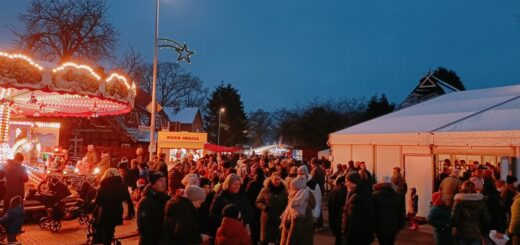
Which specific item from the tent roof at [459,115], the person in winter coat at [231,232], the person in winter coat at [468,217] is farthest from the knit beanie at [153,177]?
the tent roof at [459,115]

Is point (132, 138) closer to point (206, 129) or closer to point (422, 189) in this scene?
point (206, 129)

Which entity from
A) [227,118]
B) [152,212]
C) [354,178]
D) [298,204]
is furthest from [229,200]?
[227,118]

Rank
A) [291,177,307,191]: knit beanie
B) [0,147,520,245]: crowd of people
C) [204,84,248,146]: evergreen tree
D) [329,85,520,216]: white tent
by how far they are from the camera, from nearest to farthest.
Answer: [0,147,520,245]: crowd of people → [291,177,307,191]: knit beanie → [329,85,520,216]: white tent → [204,84,248,146]: evergreen tree

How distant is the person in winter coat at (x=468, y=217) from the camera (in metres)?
6.87

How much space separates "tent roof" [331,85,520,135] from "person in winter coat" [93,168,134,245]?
9.55 m

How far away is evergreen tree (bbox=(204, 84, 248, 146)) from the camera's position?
56594mm

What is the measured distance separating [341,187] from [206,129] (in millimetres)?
50929

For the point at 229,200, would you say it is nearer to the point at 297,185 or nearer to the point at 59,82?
the point at 297,185

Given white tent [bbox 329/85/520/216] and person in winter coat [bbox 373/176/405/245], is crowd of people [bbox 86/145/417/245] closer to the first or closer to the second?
person in winter coat [bbox 373/176/405/245]

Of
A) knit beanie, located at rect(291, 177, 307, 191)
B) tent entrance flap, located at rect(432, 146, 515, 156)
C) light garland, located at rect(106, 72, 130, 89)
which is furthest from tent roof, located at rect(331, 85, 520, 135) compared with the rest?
light garland, located at rect(106, 72, 130, 89)

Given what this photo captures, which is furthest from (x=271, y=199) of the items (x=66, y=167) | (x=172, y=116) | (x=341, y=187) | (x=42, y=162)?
(x=172, y=116)

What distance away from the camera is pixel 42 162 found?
→ 19.7 metres

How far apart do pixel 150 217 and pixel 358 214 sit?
3069 mm

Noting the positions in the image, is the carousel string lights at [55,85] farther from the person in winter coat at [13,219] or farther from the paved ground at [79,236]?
the paved ground at [79,236]
